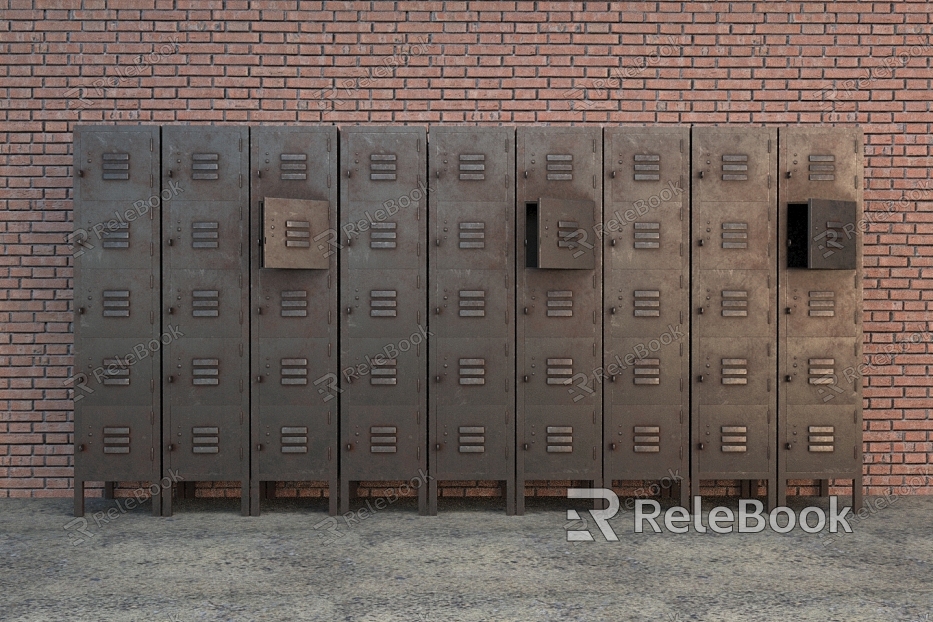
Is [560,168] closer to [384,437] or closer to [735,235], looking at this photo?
[735,235]

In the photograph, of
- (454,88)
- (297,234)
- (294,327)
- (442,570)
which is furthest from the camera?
(454,88)

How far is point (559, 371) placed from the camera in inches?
204

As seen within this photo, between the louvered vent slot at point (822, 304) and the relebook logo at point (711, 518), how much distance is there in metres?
1.36

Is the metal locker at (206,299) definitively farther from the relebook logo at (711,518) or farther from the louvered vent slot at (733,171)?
the louvered vent slot at (733,171)

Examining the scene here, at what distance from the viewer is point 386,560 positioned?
4305mm

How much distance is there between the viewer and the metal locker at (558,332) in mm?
5168

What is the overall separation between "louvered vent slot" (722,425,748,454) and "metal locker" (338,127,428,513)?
80.1 inches

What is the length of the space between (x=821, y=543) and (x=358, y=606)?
9.29 feet

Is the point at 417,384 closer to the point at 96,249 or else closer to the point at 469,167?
the point at 469,167

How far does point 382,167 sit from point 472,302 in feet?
3.57

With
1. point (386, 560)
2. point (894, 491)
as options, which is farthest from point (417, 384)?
point (894, 491)

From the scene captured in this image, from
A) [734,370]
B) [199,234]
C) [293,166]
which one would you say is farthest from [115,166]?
[734,370]

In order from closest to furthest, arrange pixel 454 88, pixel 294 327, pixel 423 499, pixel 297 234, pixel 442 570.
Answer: pixel 442 570, pixel 297 234, pixel 294 327, pixel 423 499, pixel 454 88

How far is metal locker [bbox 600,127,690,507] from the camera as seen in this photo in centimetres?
519
